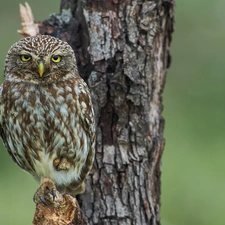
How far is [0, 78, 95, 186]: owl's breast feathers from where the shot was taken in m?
6.12

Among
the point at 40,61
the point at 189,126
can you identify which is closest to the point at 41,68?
the point at 40,61

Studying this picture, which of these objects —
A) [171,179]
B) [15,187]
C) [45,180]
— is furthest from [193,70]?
[45,180]

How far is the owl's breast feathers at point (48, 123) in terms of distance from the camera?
241 inches

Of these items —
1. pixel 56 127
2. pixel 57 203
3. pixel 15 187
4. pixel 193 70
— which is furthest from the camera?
pixel 193 70

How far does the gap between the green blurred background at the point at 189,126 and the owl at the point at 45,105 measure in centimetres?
112

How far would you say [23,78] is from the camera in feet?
20.0

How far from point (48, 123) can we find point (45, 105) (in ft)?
0.42

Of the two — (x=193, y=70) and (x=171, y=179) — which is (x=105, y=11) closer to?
(x=171, y=179)

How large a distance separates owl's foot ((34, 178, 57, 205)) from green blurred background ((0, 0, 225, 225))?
954 mm

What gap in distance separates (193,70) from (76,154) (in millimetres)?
2934

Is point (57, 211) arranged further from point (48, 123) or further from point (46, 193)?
point (48, 123)

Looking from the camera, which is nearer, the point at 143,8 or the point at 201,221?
the point at 143,8

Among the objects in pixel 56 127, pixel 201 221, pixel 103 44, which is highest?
pixel 103 44

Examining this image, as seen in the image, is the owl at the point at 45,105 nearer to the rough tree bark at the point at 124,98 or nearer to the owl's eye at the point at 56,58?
the owl's eye at the point at 56,58
